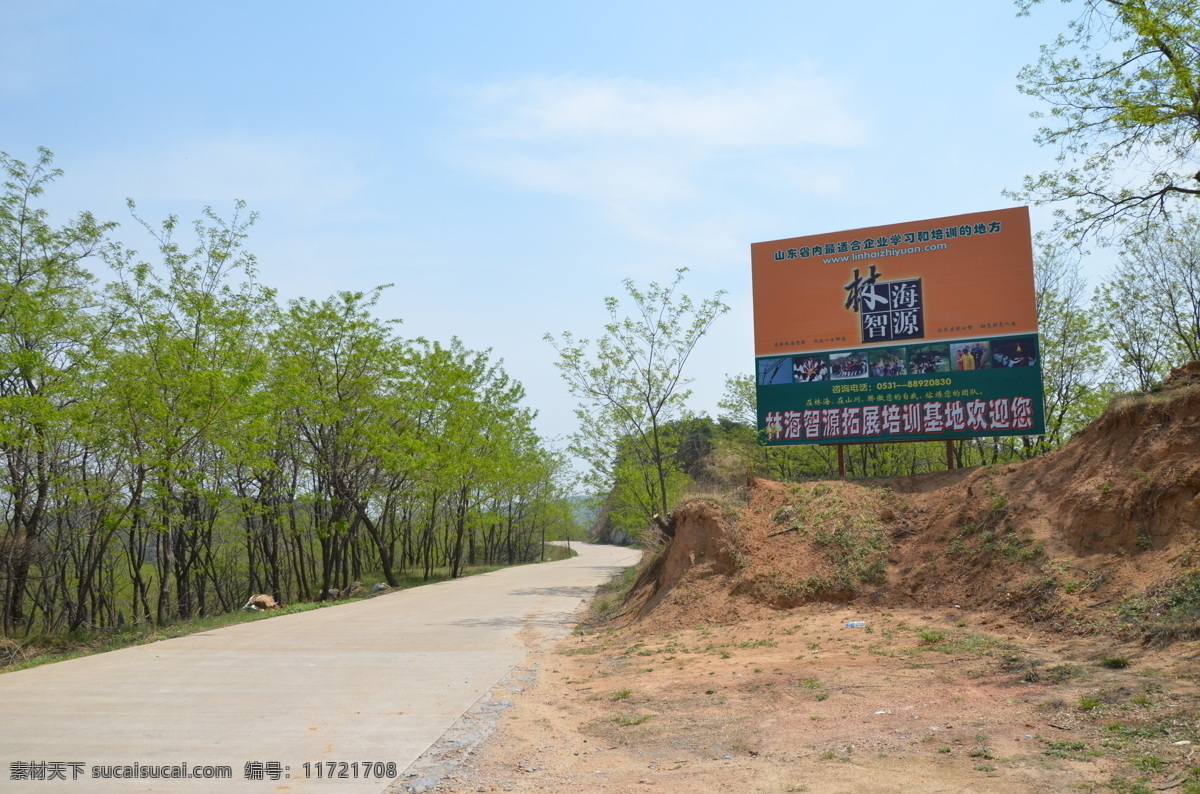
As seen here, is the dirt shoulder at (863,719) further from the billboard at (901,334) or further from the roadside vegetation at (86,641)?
the roadside vegetation at (86,641)

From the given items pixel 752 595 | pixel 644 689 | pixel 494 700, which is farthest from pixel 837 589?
pixel 494 700

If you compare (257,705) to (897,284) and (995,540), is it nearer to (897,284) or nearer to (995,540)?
(995,540)

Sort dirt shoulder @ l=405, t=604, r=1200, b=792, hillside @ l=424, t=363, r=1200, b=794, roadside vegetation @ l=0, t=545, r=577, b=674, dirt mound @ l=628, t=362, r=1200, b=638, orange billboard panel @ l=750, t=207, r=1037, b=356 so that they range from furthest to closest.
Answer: orange billboard panel @ l=750, t=207, r=1037, b=356
roadside vegetation @ l=0, t=545, r=577, b=674
dirt mound @ l=628, t=362, r=1200, b=638
hillside @ l=424, t=363, r=1200, b=794
dirt shoulder @ l=405, t=604, r=1200, b=792

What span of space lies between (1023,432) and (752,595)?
275 inches

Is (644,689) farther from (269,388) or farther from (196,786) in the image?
(269,388)

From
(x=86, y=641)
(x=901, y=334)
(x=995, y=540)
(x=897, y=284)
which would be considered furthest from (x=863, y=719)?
(x=86, y=641)

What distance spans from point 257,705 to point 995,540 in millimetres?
10580

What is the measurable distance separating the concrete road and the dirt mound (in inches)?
143

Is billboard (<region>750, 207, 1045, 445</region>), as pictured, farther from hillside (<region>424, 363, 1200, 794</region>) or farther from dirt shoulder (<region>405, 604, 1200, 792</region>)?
dirt shoulder (<region>405, 604, 1200, 792</region>)

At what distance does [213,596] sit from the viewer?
3656cm

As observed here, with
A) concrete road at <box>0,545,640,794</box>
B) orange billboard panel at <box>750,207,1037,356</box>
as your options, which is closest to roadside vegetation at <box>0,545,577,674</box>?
concrete road at <box>0,545,640,794</box>

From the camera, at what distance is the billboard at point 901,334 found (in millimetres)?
16047

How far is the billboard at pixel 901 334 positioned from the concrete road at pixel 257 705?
7.65 meters

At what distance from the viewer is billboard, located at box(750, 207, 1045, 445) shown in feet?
52.6
